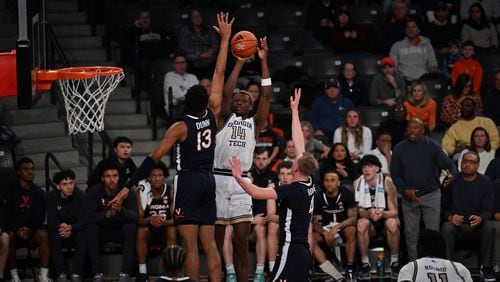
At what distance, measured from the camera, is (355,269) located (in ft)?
53.9

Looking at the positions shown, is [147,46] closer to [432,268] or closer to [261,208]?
[261,208]

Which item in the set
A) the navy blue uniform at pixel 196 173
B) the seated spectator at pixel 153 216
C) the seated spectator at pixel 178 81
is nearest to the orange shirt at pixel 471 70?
the seated spectator at pixel 178 81

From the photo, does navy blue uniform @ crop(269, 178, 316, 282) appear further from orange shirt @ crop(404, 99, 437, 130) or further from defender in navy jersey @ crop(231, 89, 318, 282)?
orange shirt @ crop(404, 99, 437, 130)

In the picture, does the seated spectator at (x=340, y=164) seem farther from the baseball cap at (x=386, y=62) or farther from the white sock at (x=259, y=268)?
the baseball cap at (x=386, y=62)

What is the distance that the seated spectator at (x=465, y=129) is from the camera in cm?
1789

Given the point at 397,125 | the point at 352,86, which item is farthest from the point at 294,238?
the point at 352,86

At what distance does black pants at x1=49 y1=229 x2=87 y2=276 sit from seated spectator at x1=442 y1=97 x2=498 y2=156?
17.2 feet

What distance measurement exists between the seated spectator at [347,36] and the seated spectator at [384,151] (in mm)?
3155

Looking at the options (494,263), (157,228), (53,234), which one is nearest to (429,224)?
(494,263)

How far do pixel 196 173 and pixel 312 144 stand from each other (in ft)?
16.0

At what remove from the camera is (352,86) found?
19391mm

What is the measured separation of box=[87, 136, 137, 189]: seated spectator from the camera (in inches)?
642

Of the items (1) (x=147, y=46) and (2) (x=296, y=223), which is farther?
(1) (x=147, y=46)

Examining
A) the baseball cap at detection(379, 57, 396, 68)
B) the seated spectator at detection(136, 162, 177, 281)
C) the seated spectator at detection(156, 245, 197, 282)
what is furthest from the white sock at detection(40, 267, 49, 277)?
the baseball cap at detection(379, 57, 396, 68)
